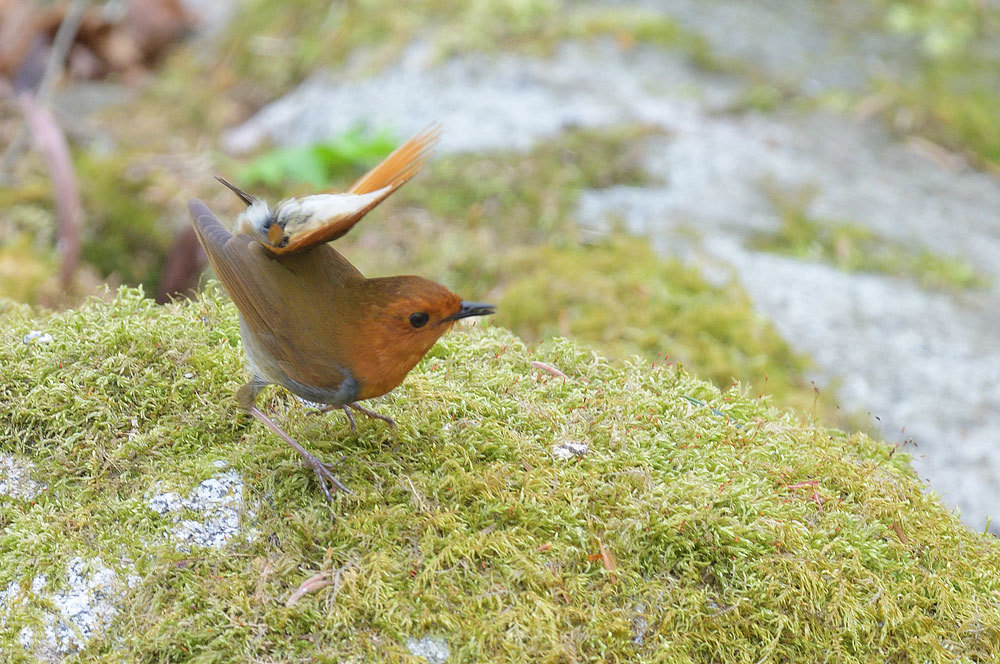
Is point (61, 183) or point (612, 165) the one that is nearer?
point (61, 183)

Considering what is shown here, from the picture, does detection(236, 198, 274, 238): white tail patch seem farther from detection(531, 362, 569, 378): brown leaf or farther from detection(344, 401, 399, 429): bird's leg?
detection(531, 362, 569, 378): brown leaf

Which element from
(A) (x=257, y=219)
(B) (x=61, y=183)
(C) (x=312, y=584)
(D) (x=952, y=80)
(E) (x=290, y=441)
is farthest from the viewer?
(D) (x=952, y=80)

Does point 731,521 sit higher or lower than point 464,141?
higher

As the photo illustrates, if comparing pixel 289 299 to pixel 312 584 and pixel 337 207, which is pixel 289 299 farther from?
pixel 312 584

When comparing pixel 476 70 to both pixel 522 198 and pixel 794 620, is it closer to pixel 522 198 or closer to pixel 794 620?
pixel 522 198

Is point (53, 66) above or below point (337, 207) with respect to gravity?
below

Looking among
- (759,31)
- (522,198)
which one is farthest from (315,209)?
(759,31)

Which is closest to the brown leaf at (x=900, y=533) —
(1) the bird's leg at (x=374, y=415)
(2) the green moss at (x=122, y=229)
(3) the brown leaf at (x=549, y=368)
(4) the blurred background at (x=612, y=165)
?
(3) the brown leaf at (x=549, y=368)

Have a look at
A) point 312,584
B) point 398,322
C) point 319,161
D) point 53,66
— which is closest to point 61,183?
point 319,161
